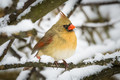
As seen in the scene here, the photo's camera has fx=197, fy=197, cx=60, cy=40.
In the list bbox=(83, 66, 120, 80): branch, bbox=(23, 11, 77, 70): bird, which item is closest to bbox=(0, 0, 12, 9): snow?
bbox=(23, 11, 77, 70): bird

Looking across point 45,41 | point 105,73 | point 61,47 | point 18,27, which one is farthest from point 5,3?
point 105,73

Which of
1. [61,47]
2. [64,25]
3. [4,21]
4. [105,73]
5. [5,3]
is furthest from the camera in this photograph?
[64,25]

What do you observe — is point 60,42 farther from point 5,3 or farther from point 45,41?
point 5,3

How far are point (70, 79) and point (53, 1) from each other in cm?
83

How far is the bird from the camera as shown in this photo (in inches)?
93.2

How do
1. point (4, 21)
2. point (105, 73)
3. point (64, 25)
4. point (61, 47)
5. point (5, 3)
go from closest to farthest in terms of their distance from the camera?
point (105, 73), point (4, 21), point (5, 3), point (61, 47), point (64, 25)

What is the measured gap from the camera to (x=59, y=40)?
7.98ft

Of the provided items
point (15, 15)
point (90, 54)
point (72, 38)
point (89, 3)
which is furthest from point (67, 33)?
point (89, 3)

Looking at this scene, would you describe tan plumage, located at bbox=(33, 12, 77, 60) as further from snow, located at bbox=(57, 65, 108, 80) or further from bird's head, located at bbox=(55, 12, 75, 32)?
snow, located at bbox=(57, 65, 108, 80)

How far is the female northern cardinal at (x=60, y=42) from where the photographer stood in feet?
7.77

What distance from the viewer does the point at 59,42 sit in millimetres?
2408

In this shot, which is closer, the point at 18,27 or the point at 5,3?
the point at 18,27

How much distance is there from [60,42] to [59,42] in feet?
0.04

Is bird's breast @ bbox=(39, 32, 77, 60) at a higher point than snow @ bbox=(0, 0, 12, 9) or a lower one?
lower
